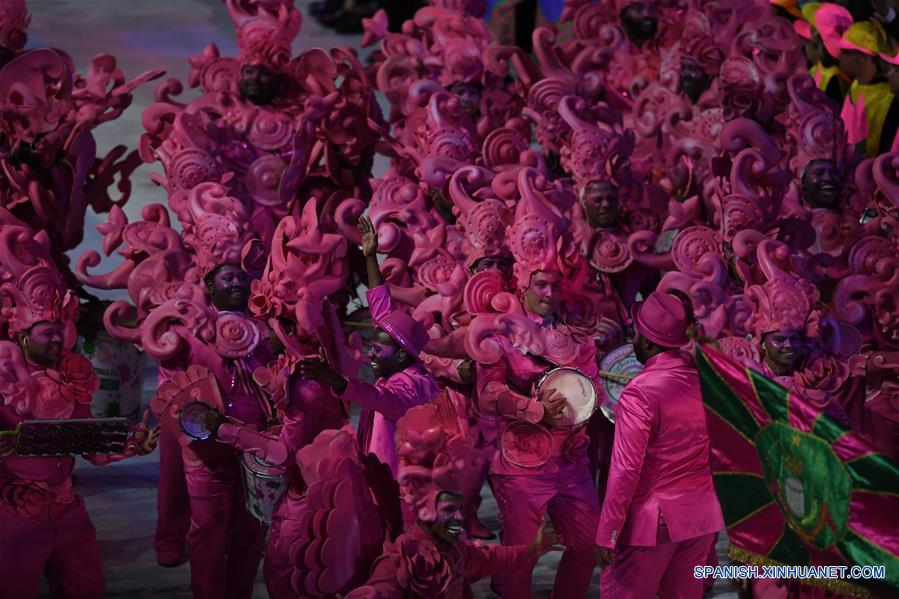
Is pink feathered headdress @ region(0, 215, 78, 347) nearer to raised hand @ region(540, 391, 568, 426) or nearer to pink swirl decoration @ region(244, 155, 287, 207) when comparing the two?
raised hand @ region(540, 391, 568, 426)

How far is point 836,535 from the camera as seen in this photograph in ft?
14.5

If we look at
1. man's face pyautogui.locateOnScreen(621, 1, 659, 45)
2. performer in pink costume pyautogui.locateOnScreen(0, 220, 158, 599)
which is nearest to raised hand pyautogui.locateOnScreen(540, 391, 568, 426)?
performer in pink costume pyautogui.locateOnScreen(0, 220, 158, 599)

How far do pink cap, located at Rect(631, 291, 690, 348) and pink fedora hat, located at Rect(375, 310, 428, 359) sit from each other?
2.85ft

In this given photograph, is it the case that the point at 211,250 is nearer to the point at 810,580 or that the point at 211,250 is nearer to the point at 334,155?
the point at 334,155

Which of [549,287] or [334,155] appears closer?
[549,287]

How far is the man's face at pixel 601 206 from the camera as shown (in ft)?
24.5

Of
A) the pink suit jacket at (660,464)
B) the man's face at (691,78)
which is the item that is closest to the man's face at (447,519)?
the pink suit jacket at (660,464)

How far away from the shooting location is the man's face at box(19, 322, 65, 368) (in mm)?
5617

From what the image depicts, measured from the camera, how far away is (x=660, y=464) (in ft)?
16.8

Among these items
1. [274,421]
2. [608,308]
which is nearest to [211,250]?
[274,421]

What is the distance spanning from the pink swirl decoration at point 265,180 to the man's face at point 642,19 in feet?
10.5

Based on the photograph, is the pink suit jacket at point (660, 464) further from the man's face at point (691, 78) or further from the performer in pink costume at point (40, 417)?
the man's face at point (691, 78)

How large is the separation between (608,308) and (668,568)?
2159 millimetres

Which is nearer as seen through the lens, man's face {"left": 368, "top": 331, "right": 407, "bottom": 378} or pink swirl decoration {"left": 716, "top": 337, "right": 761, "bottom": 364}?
man's face {"left": 368, "top": 331, "right": 407, "bottom": 378}
